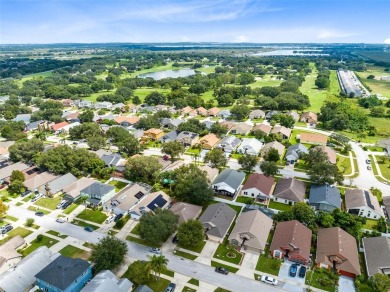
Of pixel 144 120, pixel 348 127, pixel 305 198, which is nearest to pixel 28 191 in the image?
pixel 144 120

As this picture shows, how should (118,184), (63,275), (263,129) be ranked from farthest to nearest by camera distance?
(263,129) → (118,184) → (63,275)

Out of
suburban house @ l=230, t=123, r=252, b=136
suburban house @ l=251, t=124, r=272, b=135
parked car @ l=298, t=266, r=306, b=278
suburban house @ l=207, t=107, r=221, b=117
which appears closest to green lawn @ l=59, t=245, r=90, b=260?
parked car @ l=298, t=266, r=306, b=278

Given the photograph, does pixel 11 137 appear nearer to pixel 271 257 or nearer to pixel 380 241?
pixel 271 257

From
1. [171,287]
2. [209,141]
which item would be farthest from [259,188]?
[209,141]

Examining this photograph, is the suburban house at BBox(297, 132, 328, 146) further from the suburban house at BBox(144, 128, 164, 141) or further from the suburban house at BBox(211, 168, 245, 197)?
the suburban house at BBox(144, 128, 164, 141)

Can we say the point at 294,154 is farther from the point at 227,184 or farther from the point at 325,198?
the point at 227,184

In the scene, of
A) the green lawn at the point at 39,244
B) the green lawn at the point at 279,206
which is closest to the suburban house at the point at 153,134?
the green lawn at the point at 279,206
